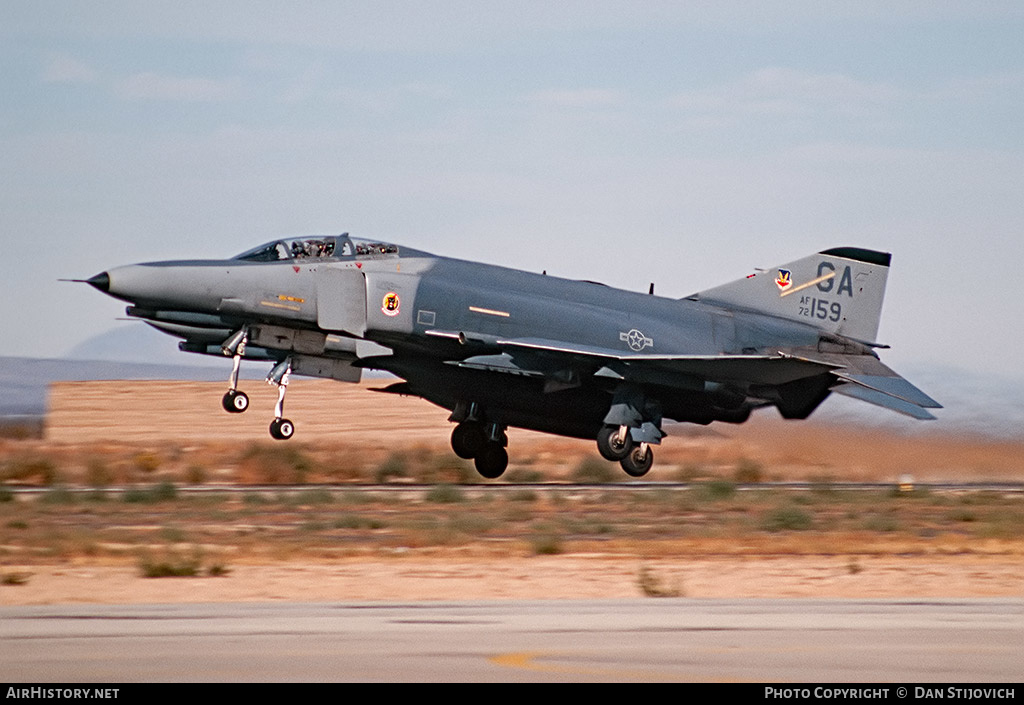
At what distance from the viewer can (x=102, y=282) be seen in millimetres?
20625

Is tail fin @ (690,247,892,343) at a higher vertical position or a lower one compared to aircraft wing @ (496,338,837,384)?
higher

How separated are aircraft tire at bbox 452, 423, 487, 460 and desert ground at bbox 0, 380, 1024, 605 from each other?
2.49 feet

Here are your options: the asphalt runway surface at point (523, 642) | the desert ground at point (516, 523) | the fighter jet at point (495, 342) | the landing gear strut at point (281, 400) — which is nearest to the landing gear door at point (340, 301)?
the fighter jet at point (495, 342)

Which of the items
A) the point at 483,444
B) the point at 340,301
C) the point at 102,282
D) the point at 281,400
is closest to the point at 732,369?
the point at 483,444

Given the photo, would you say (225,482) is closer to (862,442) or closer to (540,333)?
(540,333)

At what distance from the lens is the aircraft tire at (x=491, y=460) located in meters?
25.4

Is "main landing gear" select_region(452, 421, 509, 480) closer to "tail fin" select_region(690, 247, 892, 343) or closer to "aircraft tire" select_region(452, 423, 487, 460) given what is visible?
"aircraft tire" select_region(452, 423, 487, 460)

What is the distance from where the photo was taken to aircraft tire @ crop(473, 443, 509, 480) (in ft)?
83.4

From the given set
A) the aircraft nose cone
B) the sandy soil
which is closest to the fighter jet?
the aircraft nose cone

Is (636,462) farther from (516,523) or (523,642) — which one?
(523,642)

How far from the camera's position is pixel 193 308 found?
21.4 m

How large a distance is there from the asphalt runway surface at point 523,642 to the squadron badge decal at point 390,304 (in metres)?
12.0

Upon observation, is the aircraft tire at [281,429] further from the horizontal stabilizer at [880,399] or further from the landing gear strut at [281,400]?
the horizontal stabilizer at [880,399]
